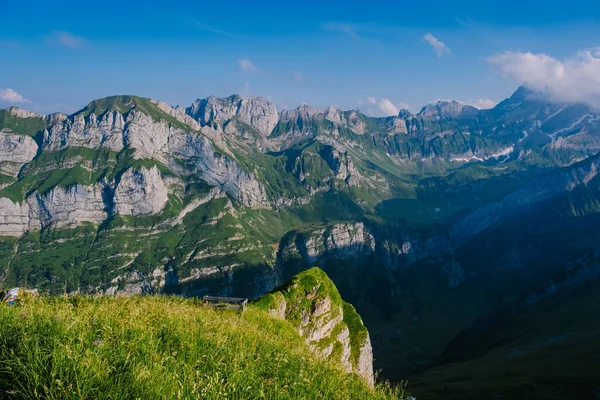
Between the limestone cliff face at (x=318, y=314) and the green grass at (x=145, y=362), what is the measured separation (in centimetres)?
3249

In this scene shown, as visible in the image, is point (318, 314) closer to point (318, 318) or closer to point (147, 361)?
point (318, 318)

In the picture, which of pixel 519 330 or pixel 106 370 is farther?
pixel 519 330

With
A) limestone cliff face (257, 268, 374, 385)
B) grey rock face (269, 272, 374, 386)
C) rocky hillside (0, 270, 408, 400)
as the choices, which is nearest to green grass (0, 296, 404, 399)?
rocky hillside (0, 270, 408, 400)

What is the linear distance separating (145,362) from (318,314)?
4769cm

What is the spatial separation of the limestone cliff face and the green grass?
107 ft

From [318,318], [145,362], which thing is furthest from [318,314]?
[145,362]

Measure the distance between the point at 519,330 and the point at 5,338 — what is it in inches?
9041

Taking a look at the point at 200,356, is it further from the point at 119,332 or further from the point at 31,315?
the point at 31,315

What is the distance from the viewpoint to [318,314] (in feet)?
179

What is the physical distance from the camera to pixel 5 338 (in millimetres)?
8750

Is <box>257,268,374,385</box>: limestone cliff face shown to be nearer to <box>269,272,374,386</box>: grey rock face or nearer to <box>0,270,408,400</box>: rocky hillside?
<box>269,272,374,386</box>: grey rock face

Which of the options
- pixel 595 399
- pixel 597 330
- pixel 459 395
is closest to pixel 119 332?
pixel 459 395

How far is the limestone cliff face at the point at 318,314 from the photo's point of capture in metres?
49.8

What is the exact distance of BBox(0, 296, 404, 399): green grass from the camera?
7363mm
